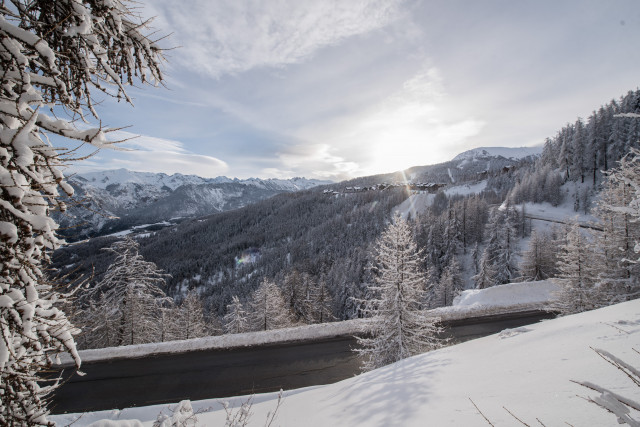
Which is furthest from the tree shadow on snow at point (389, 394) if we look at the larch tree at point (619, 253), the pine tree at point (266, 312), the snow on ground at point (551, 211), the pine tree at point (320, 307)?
the snow on ground at point (551, 211)

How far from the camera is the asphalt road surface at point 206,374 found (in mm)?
9773

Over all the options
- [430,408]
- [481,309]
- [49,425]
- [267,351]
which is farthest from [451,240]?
[49,425]

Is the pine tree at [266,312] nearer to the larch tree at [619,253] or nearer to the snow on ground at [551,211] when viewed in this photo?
the larch tree at [619,253]

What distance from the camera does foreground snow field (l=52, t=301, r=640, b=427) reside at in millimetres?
3291

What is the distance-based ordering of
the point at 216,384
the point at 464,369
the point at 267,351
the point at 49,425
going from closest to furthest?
the point at 49,425 → the point at 464,369 → the point at 216,384 → the point at 267,351

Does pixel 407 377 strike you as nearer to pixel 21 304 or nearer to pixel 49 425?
pixel 49 425

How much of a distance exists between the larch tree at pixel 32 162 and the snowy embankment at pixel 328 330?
11.1m

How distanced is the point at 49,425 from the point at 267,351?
1122 cm

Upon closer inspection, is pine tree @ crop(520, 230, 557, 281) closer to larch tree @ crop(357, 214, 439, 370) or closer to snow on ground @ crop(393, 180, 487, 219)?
larch tree @ crop(357, 214, 439, 370)

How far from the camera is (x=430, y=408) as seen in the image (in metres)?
4.38

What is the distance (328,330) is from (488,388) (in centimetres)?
1075

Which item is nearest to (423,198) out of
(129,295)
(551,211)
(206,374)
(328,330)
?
(551,211)

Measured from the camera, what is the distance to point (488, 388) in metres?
4.35

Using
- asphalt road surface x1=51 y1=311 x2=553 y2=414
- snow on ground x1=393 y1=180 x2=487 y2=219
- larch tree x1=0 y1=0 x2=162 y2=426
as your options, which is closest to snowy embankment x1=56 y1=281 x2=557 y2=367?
asphalt road surface x1=51 y1=311 x2=553 y2=414
